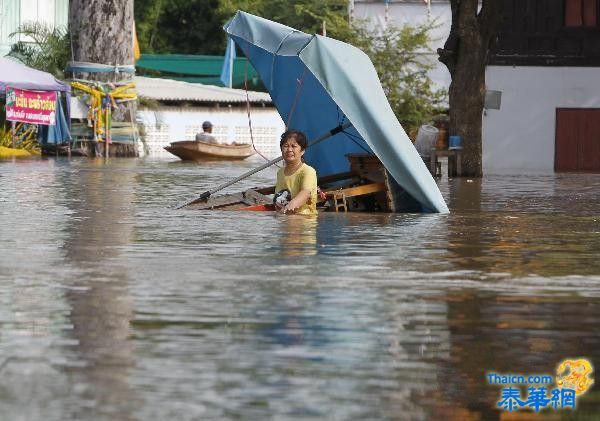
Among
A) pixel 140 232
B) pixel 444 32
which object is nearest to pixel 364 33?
pixel 444 32

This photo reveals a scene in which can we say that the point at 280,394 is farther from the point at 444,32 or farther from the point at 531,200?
the point at 444,32

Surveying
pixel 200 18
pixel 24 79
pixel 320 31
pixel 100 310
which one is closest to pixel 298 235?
pixel 100 310

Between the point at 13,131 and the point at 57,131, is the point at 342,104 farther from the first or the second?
the point at 57,131

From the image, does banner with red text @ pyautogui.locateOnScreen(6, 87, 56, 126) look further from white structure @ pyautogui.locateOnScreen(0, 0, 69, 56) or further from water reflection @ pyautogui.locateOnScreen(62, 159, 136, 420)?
water reflection @ pyautogui.locateOnScreen(62, 159, 136, 420)

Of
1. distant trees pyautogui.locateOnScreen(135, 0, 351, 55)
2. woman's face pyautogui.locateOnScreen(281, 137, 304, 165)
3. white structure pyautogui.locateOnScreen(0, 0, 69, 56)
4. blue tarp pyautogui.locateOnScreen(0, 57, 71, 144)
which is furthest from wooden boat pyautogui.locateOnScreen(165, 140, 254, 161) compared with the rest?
woman's face pyautogui.locateOnScreen(281, 137, 304, 165)

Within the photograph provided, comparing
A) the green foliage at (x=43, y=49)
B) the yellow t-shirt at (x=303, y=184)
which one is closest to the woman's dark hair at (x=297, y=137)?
the yellow t-shirt at (x=303, y=184)

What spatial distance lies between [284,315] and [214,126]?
147 feet

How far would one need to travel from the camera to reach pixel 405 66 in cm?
4953

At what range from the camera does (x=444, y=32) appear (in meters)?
51.6

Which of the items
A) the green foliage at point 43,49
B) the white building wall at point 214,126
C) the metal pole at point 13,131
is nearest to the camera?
the metal pole at point 13,131

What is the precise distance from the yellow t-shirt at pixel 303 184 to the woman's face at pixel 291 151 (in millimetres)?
103

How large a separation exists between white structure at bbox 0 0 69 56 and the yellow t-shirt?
32435mm

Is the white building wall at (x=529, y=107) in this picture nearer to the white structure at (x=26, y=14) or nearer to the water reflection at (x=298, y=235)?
the white structure at (x=26, y=14)

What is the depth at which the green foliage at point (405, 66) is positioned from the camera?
157 ft
